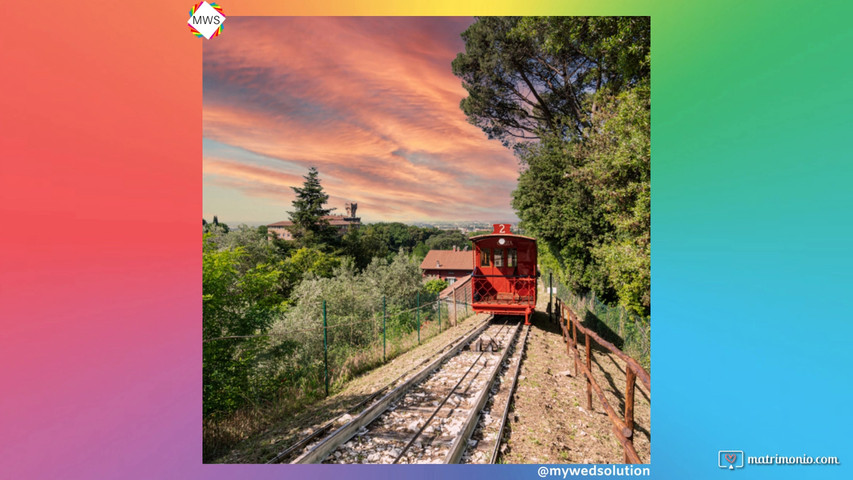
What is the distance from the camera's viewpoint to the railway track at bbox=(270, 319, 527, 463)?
335 cm

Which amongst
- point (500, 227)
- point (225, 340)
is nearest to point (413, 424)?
point (225, 340)

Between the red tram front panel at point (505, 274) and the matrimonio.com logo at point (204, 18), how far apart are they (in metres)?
7.77

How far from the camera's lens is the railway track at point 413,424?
335 centimetres

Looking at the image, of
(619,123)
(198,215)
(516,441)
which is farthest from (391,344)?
(619,123)

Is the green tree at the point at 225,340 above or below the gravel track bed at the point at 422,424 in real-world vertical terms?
above

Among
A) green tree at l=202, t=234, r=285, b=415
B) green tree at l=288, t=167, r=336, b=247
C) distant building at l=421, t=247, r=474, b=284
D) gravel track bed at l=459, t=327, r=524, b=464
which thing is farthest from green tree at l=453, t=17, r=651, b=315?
distant building at l=421, t=247, r=474, b=284

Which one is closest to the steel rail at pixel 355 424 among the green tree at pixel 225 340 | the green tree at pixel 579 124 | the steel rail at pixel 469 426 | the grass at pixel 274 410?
the grass at pixel 274 410

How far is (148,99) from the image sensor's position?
3.39 metres

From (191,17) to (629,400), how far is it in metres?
5.93

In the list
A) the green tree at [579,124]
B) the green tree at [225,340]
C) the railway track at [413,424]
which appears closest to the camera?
the railway track at [413,424]

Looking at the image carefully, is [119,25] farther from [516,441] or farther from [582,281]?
[582,281]

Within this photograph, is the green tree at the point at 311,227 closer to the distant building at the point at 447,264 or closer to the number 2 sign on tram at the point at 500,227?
the distant building at the point at 447,264

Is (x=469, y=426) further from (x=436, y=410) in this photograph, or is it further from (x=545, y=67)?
(x=545, y=67)

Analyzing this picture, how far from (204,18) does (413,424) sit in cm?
507
